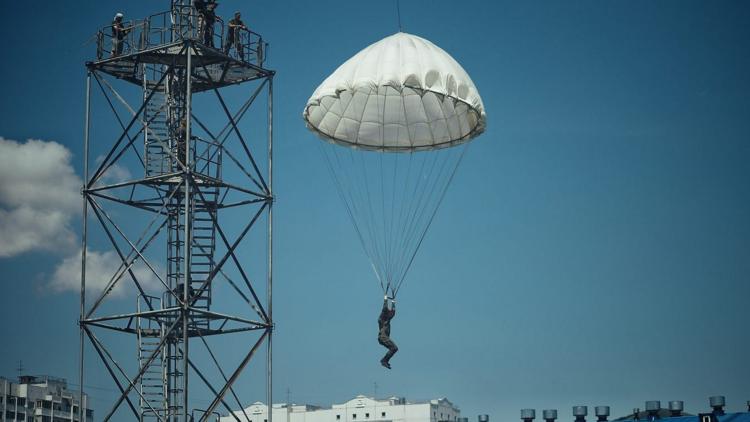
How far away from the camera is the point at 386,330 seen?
3906cm

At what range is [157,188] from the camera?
4391cm

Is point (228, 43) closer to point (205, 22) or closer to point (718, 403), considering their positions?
point (205, 22)

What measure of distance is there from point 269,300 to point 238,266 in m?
1.62

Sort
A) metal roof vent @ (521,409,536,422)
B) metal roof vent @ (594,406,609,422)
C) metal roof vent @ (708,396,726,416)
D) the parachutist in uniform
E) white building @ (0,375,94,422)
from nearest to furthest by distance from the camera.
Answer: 1. the parachutist in uniform
2. metal roof vent @ (708,396,726,416)
3. metal roof vent @ (594,406,609,422)
4. metal roof vent @ (521,409,536,422)
5. white building @ (0,375,94,422)

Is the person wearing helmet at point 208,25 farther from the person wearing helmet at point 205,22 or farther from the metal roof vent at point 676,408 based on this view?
the metal roof vent at point 676,408

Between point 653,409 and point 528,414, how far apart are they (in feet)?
17.4

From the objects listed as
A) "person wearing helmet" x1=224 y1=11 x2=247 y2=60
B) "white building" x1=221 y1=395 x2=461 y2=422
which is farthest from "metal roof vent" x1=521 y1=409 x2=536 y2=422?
"white building" x1=221 y1=395 x2=461 y2=422

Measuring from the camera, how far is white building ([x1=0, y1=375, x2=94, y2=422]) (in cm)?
12756

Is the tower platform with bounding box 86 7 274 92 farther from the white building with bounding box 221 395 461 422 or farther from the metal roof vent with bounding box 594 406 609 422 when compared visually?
the white building with bounding box 221 395 461 422

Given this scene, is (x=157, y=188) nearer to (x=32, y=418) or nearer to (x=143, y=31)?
(x=143, y=31)

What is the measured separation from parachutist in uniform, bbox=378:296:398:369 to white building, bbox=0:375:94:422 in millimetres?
94547

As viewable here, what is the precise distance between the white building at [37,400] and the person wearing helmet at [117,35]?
8858 cm

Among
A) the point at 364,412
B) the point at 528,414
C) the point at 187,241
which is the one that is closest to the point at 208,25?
the point at 187,241

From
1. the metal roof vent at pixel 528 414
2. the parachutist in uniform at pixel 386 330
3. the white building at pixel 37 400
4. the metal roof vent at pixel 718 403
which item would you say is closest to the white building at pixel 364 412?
the white building at pixel 37 400
